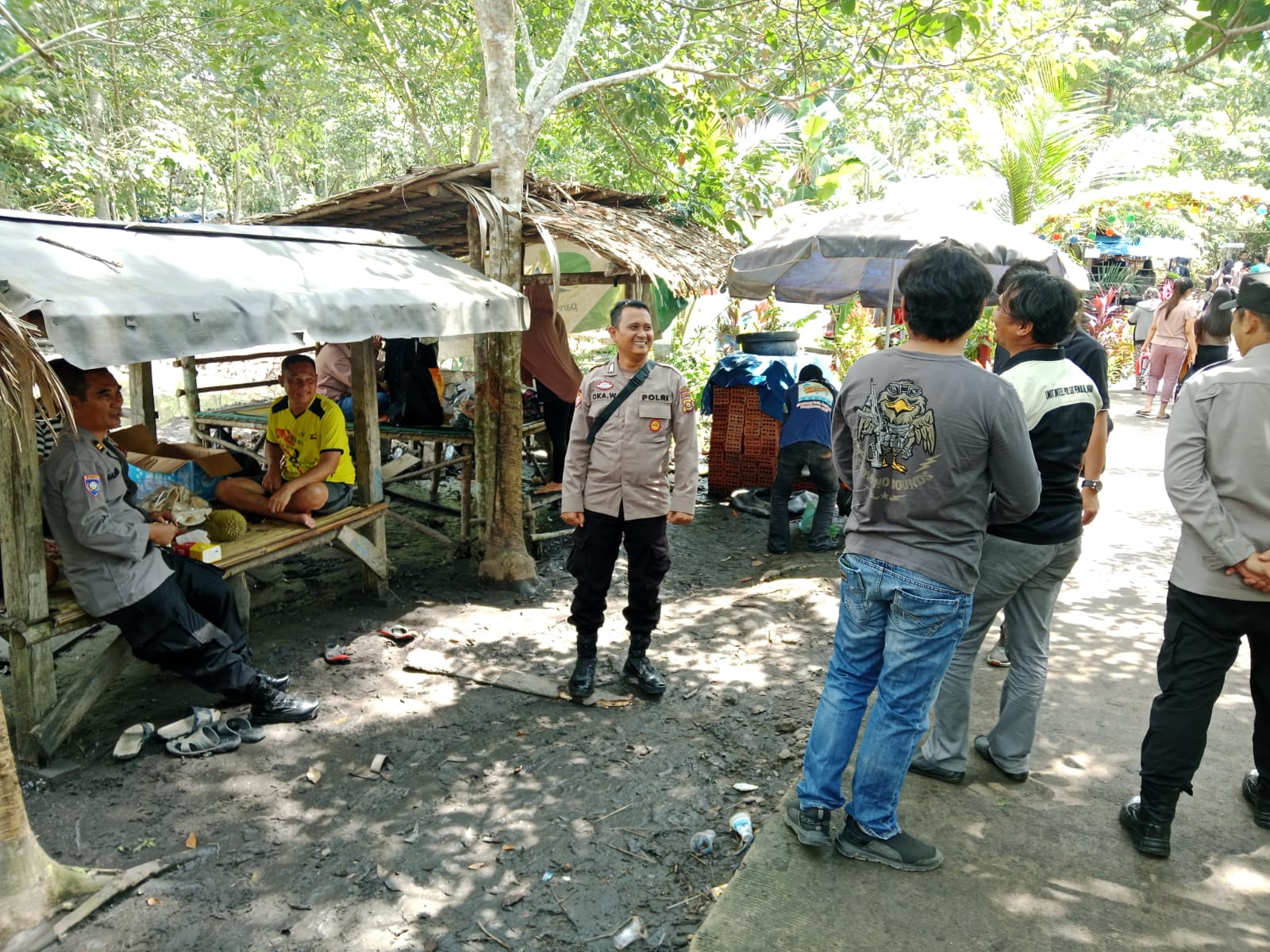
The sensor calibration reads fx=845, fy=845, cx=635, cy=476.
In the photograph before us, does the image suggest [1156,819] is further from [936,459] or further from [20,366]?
[20,366]

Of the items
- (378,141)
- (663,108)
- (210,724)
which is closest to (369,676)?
(210,724)

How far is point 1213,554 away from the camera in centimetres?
258

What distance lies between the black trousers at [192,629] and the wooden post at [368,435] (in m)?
1.35

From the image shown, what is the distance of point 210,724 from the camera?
3770mm

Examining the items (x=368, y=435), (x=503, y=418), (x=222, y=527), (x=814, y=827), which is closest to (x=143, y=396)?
(x=368, y=435)

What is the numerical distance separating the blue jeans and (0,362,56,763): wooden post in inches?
119

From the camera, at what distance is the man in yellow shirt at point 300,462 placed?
4.86 m

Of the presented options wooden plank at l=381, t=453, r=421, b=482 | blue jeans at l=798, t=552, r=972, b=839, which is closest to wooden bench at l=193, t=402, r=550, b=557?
wooden plank at l=381, t=453, r=421, b=482

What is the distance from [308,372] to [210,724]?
2075 mm

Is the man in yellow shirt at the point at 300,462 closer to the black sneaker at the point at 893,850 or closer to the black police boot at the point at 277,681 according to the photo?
the black police boot at the point at 277,681

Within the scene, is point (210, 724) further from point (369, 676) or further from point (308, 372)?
point (308, 372)

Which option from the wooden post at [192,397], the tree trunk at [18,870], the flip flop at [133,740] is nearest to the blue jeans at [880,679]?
the tree trunk at [18,870]

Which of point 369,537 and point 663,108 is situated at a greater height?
point 663,108

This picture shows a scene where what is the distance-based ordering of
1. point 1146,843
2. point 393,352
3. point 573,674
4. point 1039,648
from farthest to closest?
point 393,352, point 573,674, point 1039,648, point 1146,843
